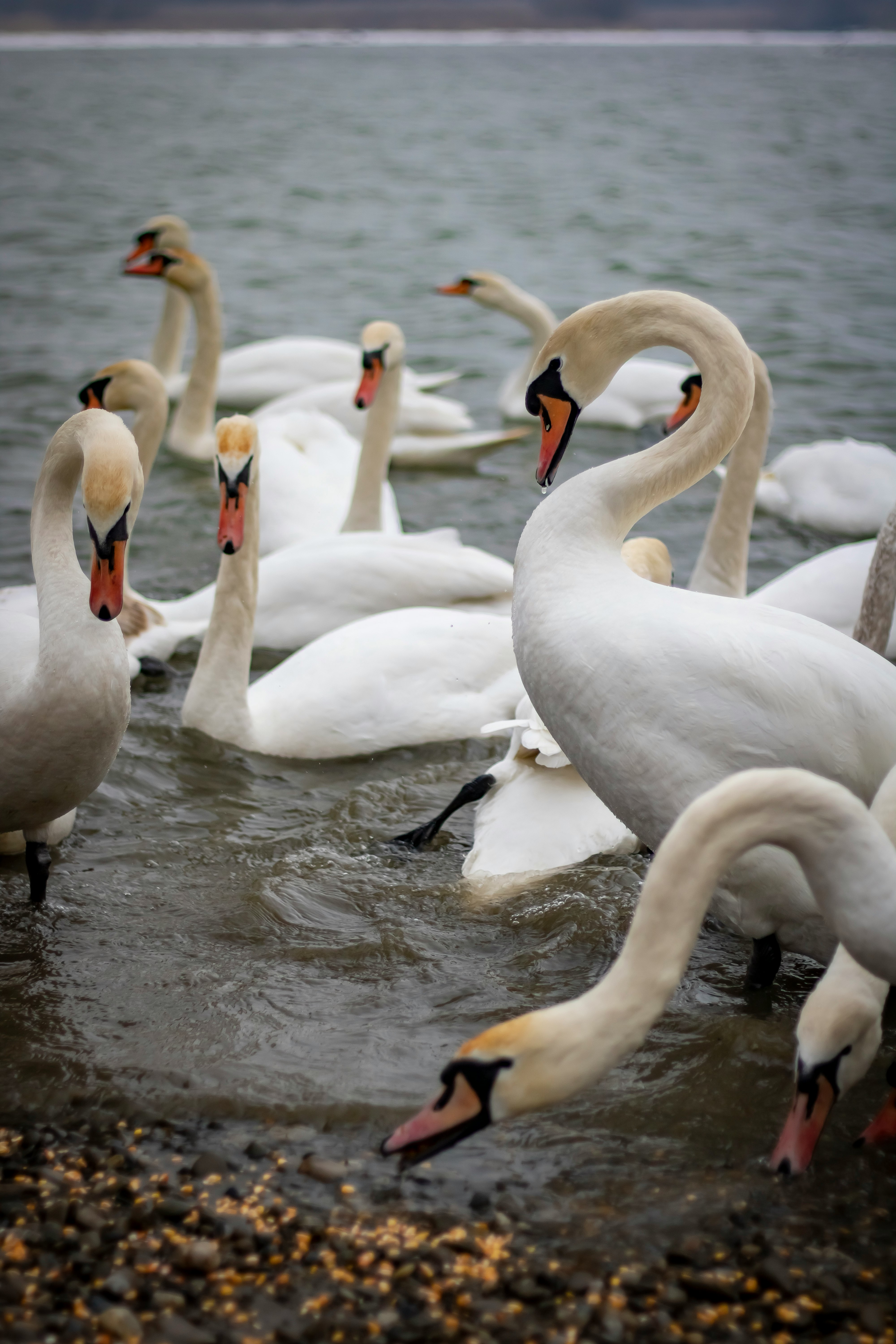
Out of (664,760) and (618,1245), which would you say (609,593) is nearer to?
(664,760)

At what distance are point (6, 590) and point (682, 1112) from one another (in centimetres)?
392

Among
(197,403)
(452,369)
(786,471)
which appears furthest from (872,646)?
(452,369)

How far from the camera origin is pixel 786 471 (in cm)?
887

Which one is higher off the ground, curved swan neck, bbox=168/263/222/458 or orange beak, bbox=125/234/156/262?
orange beak, bbox=125/234/156/262

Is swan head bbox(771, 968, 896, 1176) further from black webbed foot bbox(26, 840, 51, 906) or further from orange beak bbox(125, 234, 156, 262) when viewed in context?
orange beak bbox(125, 234, 156, 262)

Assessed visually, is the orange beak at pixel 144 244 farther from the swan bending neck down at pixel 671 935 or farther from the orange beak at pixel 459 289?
the swan bending neck down at pixel 671 935

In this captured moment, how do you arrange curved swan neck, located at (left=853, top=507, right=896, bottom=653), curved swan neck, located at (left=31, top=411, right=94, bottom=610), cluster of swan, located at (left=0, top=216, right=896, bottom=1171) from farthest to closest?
curved swan neck, located at (left=853, top=507, right=896, bottom=653)
curved swan neck, located at (left=31, top=411, right=94, bottom=610)
cluster of swan, located at (left=0, top=216, right=896, bottom=1171)

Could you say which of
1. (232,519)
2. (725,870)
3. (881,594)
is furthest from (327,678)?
(725,870)

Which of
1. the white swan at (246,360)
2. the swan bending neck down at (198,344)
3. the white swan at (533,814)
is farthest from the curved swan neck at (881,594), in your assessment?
the white swan at (246,360)

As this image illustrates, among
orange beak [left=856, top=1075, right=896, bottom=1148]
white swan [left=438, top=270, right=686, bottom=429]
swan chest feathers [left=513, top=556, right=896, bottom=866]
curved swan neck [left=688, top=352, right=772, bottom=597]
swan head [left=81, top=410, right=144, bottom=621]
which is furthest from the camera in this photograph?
white swan [left=438, top=270, right=686, bottom=429]

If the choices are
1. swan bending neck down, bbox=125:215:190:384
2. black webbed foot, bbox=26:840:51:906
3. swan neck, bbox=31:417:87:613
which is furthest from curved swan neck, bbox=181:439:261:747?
swan bending neck down, bbox=125:215:190:384

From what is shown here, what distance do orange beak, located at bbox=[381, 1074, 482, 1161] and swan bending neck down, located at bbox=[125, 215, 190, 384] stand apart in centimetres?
935

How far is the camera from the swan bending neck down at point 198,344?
9797 millimetres

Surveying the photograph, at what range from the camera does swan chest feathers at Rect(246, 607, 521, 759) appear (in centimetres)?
575
